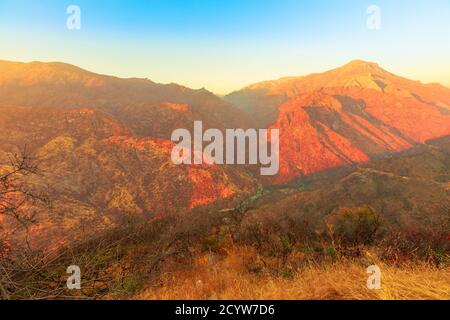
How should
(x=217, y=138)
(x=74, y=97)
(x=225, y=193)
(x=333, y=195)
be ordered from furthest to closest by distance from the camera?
(x=74, y=97) → (x=217, y=138) → (x=225, y=193) → (x=333, y=195)

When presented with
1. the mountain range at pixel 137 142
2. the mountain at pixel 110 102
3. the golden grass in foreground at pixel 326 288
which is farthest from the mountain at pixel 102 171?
the golden grass in foreground at pixel 326 288

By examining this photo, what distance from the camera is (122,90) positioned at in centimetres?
19438

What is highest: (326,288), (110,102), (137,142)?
(110,102)

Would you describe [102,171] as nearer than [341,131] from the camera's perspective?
Yes

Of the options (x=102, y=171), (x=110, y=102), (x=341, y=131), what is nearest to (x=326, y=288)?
(x=102, y=171)

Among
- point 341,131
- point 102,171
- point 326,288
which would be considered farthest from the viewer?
point 341,131

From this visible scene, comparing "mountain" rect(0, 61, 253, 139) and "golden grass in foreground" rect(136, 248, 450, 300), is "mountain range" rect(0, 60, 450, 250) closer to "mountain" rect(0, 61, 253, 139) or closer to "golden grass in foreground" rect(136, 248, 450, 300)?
"mountain" rect(0, 61, 253, 139)

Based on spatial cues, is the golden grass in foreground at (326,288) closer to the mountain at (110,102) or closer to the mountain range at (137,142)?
the mountain range at (137,142)

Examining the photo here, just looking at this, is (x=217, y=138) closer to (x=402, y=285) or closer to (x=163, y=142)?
(x=163, y=142)

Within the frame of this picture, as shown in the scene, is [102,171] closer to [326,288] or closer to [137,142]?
[137,142]

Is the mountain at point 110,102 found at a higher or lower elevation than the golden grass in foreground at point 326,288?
higher

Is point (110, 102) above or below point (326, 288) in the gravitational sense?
above

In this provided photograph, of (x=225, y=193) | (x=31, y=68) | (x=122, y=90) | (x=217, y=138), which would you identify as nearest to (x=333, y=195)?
(x=225, y=193)
